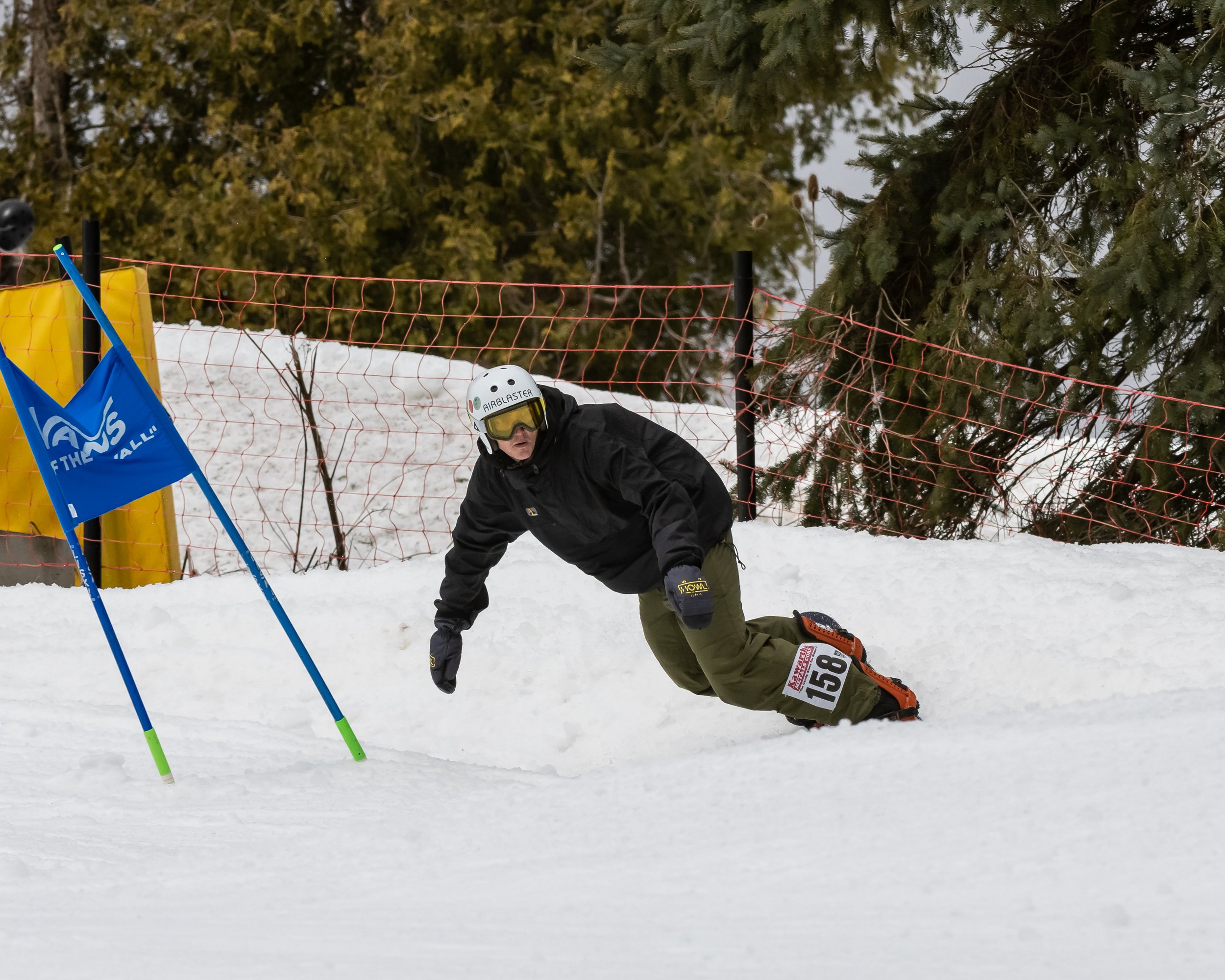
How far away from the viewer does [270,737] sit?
4484 millimetres

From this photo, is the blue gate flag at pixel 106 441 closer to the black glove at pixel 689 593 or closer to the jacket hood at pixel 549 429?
the jacket hood at pixel 549 429

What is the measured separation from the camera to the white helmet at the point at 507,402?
3.77m

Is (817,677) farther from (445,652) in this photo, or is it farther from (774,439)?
(774,439)

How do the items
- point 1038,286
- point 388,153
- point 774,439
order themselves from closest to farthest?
1. point 1038,286
2. point 774,439
3. point 388,153

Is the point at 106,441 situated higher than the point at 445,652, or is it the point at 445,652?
the point at 106,441

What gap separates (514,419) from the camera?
3793mm

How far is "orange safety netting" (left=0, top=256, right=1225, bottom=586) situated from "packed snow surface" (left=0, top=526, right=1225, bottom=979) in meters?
0.74

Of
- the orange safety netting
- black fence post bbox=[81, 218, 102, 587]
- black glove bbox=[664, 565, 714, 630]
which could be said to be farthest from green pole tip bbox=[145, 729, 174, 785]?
black fence post bbox=[81, 218, 102, 587]

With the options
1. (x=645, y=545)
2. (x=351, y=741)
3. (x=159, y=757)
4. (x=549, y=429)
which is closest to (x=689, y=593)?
(x=645, y=545)

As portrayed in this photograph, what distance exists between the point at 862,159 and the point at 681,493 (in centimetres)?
365

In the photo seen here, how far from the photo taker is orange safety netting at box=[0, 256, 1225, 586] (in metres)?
6.22

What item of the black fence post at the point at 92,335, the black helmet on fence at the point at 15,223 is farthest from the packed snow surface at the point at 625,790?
the black helmet on fence at the point at 15,223

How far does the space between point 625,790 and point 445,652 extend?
4.07 ft

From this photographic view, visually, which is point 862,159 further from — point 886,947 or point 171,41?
point 171,41
